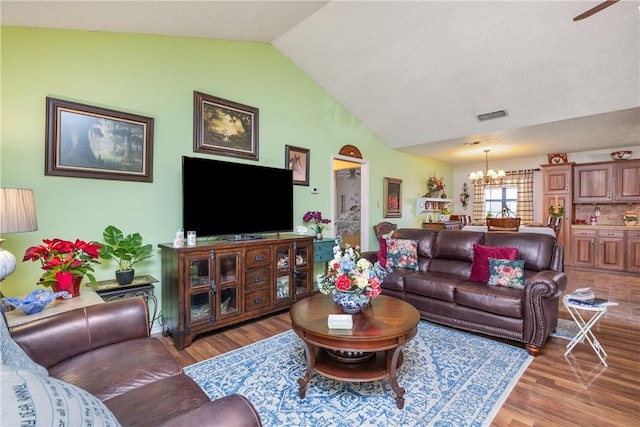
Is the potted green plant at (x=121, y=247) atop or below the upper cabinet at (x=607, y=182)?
below

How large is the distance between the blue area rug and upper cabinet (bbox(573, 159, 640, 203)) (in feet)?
17.7

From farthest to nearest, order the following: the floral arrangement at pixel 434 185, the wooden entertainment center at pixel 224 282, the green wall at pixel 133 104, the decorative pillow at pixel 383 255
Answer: the floral arrangement at pixel 434 185, the decorative pillow at pixel 383 255, the wooden entertainment center at pixel 224 282, the green wall at pixel 133 104

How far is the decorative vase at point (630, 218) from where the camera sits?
573 cm

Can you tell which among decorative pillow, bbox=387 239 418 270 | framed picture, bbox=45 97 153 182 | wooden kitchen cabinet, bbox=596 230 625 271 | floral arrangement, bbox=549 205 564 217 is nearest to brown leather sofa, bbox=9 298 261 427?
framed picture, bbox=45 97 153 182

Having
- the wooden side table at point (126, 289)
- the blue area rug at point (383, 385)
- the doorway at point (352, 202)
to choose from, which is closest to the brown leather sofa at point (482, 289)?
the blue area rug at point (383, 385)

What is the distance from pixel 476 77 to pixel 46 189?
4.90 meters

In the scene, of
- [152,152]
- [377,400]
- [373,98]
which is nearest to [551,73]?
[373,98]

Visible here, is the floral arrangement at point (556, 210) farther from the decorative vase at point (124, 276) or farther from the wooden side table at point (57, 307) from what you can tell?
the wooden side table at point (57, 307)

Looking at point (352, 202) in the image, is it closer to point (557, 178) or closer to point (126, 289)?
point (557, 178)

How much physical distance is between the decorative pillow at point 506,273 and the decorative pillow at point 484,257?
7 cm

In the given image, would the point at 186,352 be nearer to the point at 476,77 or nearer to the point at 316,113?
the point at 316,113

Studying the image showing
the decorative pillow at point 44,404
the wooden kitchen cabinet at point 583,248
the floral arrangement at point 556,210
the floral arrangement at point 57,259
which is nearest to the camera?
the decorative pillow at point 44,404

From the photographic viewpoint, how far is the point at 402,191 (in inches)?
253

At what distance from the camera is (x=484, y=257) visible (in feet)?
10.4
